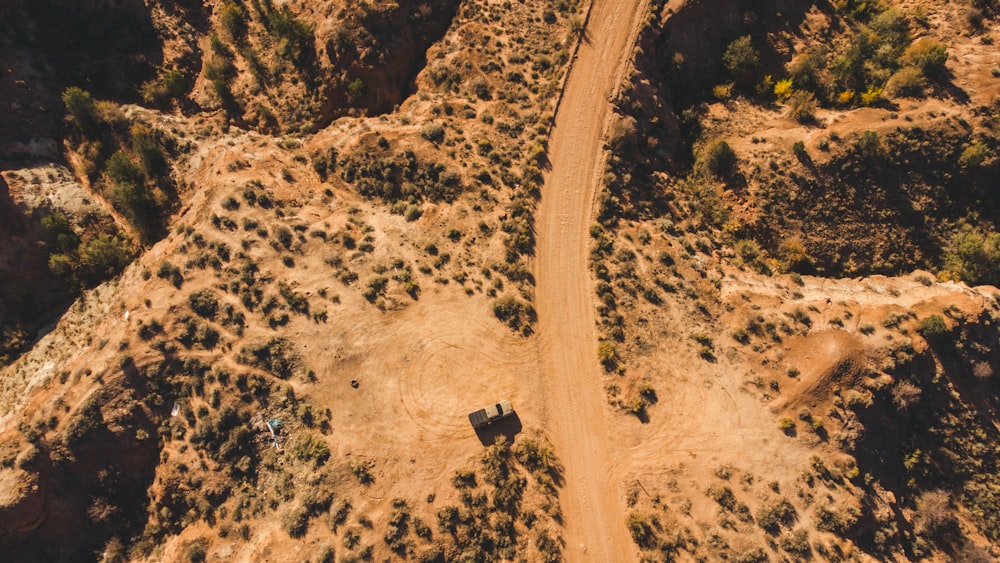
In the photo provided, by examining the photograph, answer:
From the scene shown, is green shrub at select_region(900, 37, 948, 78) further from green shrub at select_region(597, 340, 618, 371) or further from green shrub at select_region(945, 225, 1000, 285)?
green shrub at select_region(597, 340, 618, 371)

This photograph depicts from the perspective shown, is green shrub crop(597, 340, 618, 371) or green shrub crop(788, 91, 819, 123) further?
green shrub crop(788, 91, 819, 123)

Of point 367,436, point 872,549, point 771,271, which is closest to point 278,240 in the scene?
point 367,436

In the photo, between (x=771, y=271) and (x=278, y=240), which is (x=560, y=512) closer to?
(x=771, y=271)

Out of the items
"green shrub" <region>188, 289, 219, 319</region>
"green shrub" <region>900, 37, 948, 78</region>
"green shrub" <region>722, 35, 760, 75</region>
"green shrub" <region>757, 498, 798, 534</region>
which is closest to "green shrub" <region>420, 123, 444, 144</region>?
"green shrub" <region>188, 289, 219, 319</region>

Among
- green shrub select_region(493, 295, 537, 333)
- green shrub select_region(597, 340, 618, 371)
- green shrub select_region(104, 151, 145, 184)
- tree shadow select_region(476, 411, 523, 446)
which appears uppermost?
green shrub select_region(104, 151, 145, 184)

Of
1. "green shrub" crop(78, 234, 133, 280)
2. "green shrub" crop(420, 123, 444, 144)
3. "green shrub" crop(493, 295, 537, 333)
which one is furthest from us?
"green shrub" crop(420, 123, 444, 144)

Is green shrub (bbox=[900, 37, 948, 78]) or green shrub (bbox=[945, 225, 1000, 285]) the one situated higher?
green shrub (bbox=[900, 37, 948, 78])

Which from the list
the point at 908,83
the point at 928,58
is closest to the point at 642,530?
the point at 908,83

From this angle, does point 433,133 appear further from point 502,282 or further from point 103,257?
point 103,257
